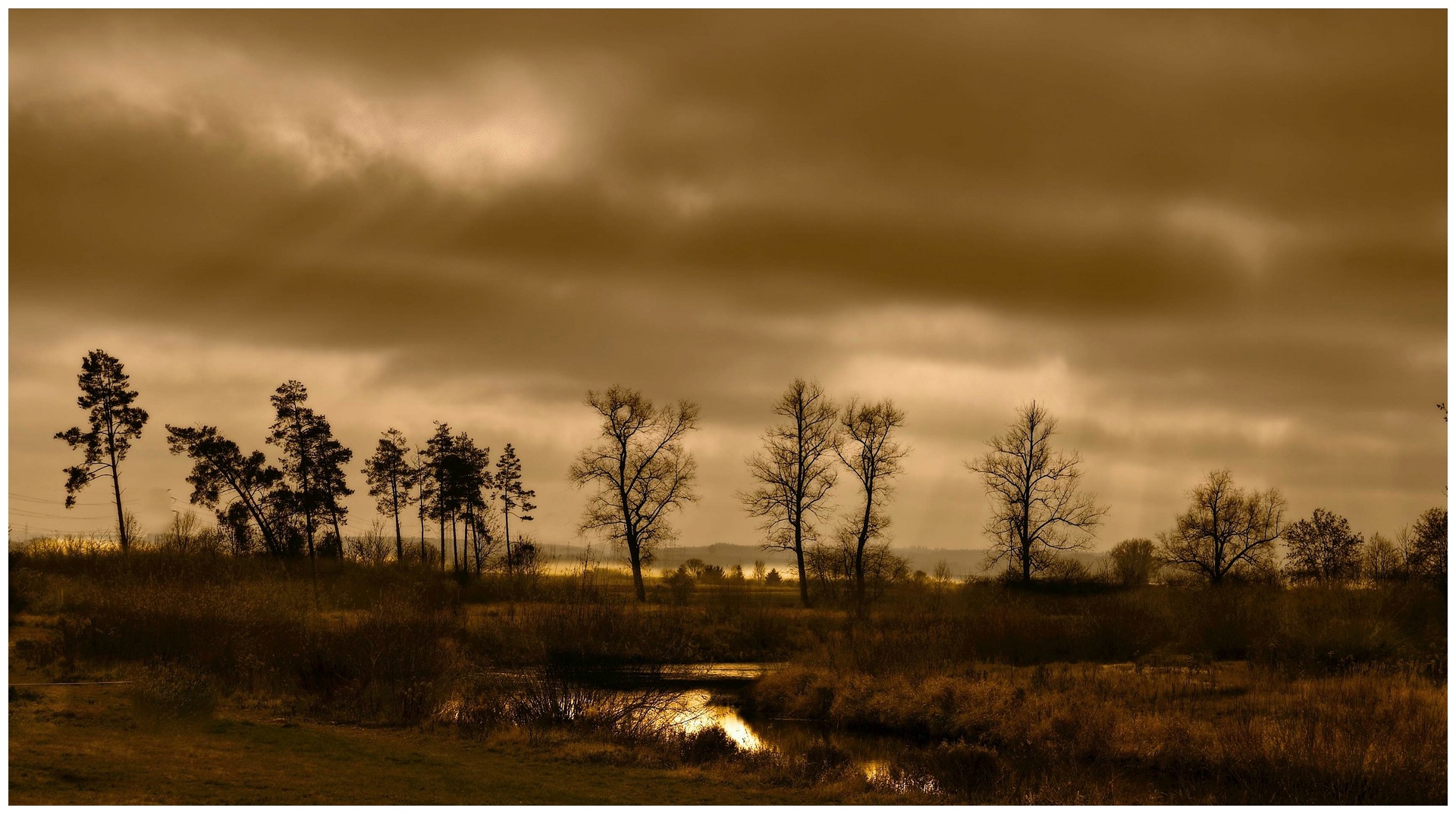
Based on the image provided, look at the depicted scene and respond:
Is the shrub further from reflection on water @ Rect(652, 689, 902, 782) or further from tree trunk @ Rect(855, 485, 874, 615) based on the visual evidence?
tree trunk @ Rect(855, 485, 874, 615)

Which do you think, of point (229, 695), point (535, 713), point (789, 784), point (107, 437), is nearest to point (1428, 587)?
point (789, 784)

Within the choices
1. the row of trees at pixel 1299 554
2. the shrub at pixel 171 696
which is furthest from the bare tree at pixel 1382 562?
the shrub at pixel 171 696

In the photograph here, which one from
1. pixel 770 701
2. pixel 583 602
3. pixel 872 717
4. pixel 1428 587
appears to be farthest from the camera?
pixel 1428 587

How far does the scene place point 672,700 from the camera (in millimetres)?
28359

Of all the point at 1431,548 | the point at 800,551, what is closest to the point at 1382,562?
the point at 1431,548

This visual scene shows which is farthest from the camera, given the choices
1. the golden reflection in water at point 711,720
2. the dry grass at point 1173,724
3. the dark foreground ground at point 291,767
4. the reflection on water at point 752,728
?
the golden reflection in water at point 711,720

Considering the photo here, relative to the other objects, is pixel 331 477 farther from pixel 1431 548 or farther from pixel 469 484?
pixel 1431 548

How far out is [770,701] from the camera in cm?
3581

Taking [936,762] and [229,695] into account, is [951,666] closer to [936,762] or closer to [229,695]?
[936,762]

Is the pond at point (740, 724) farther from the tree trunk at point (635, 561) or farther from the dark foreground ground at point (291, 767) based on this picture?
the tree trunk at point (635, 561)

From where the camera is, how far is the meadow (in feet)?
65.3

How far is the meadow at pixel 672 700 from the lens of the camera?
19.9 m

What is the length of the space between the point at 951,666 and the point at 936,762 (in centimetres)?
1099

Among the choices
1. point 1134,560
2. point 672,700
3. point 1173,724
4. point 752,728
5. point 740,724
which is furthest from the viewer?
point 1134,560
